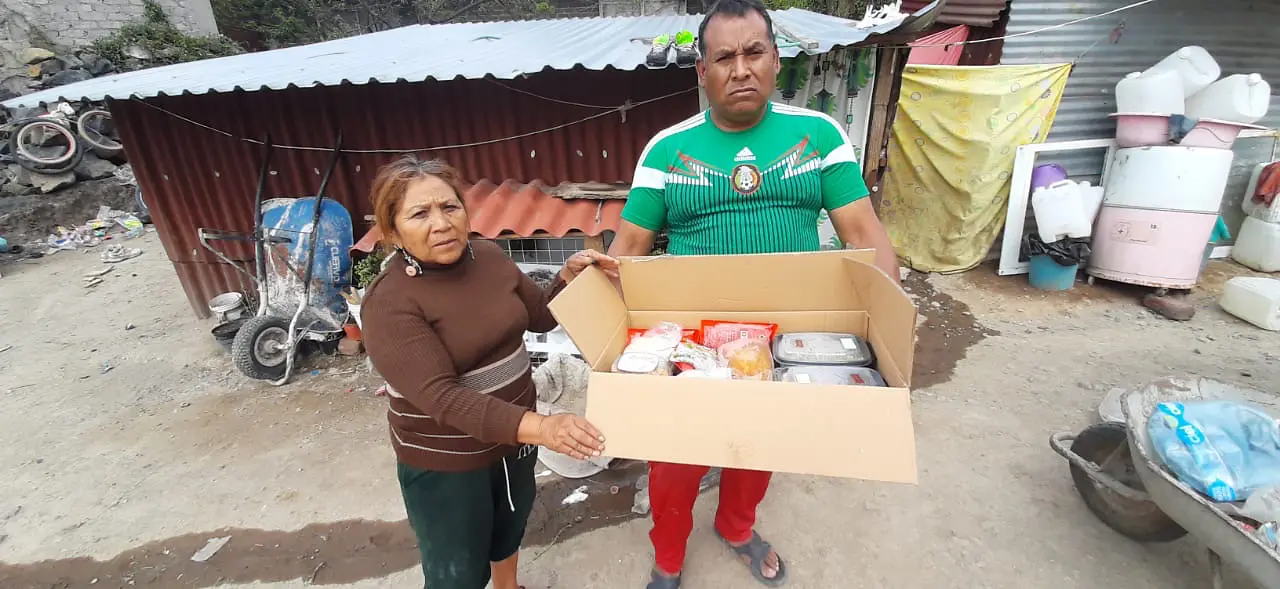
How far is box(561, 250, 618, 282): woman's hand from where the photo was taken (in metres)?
1.55

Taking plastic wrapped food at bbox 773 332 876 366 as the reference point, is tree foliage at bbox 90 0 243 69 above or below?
above

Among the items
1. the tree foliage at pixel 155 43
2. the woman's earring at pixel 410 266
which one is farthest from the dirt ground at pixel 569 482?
the tree foliage at pixel 155 43

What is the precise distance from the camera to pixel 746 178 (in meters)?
1.66

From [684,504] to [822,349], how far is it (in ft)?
2.55

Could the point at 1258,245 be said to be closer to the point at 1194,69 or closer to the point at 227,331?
the point at 1194,69

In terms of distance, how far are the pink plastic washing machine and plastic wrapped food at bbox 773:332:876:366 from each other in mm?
4680

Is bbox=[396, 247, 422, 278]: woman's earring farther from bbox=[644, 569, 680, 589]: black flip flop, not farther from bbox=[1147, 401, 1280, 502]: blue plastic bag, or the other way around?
bbox=[1147, 401, 1280, 502]: blue plastic bag

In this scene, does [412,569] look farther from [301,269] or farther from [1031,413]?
[1031,413]

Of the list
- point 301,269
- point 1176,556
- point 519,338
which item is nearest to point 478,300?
point 519,338

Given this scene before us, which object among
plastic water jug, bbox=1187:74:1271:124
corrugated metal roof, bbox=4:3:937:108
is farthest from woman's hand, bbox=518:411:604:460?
plastic water jug, bbox=1187:74:1271:124

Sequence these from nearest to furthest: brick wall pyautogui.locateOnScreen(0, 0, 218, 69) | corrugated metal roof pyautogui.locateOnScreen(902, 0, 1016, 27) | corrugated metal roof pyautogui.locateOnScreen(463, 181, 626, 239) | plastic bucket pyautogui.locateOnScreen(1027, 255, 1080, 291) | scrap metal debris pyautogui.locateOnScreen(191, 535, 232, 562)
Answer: scrap metal debris pyautogui.locateOnScreen(191, 535, 232, 562) → corrugated metal roof pyautogui.locateOnScreen(463, 181, 626, 239) → plastic bucket pyautogui.locateOnScreen(1027, 255, 1080, 291) → corrugated metal roof pyautogui.locateOnScreen(902, 0, 1016, 27) → brick wall pyautogui.locateOnScreen(0, 0, 218, 69)

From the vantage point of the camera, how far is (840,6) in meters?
11.5

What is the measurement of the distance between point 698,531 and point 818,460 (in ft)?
4.95

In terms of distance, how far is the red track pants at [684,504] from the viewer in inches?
69.7
